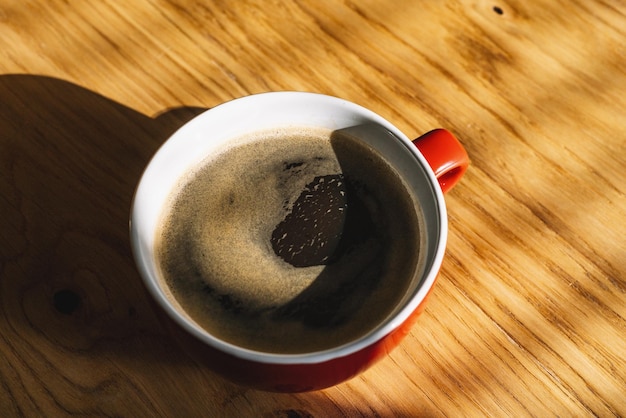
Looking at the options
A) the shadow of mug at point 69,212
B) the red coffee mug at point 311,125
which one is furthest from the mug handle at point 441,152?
the shadow of mug at point 69,212

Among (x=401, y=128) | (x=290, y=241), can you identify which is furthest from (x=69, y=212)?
(x=401, y=128)

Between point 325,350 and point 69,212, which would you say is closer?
point 325,350

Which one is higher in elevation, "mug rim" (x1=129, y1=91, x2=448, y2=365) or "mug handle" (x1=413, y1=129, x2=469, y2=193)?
"mug handle" (x1=413, y1=129, x2=469, y2=193)

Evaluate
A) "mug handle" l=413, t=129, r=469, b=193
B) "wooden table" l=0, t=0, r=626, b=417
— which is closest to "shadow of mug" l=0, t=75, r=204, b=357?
"wooden table" l=0, t=0, r=626, b=417

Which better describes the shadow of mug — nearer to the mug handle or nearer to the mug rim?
the mug rim

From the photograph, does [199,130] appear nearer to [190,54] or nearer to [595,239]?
[190,54]

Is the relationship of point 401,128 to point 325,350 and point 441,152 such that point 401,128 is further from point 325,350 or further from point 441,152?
point 325,350
